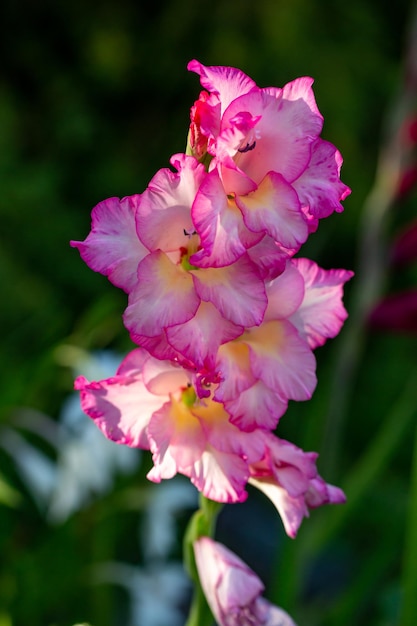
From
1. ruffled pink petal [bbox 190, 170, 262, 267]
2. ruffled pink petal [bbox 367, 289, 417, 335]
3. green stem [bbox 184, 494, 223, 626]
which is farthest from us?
ruffled pink petal [bbox 367, 289, 417, 335]

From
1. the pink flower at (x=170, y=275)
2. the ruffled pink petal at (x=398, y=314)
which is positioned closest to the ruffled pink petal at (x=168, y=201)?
the pink flower at (x=170, y=275)

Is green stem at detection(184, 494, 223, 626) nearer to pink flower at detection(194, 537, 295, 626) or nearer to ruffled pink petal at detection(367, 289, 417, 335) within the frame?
pink flower at detection(194, 537, 295, 626)

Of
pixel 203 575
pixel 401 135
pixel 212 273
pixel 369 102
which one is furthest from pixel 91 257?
pixel 369 102

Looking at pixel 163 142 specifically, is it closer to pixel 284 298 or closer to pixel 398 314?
pixel 398 314

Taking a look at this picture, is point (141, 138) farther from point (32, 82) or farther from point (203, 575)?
point (203, 575)

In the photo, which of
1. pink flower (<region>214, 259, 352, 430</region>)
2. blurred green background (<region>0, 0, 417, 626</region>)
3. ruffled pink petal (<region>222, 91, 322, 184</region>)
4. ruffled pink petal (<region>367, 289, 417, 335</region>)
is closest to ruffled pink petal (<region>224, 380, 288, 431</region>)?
pink flower (<region>214, 259, 352, 430</region>)

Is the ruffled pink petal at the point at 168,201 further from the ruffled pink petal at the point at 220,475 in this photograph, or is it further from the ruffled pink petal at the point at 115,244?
the ruffled pink petal at the point at 220,475
